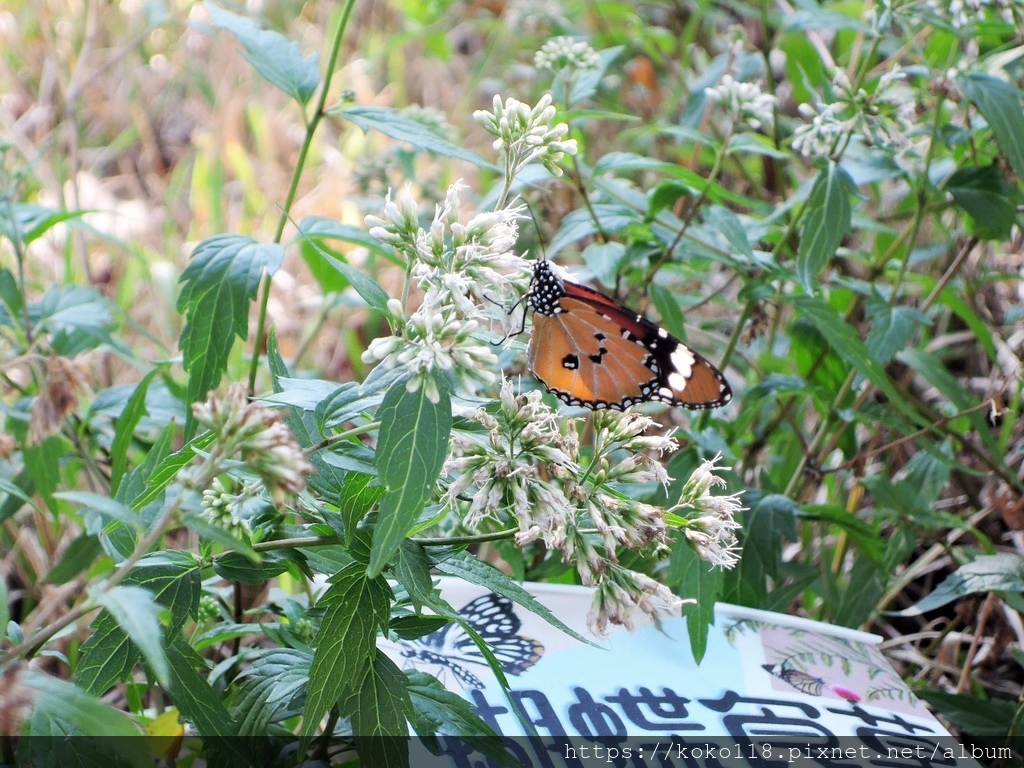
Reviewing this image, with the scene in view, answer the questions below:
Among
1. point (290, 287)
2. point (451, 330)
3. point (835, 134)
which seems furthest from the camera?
point (290, 287)

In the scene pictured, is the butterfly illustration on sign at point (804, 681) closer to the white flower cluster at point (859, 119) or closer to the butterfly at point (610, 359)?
the butterfly at point (610, 359)

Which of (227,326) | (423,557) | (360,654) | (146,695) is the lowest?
(146,695)

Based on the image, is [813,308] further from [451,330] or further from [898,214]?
[451,330]

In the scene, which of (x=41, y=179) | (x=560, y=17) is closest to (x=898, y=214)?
(x=560, y=17)

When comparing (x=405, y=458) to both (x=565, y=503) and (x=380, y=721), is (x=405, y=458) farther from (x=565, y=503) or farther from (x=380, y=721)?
(x=380, y=721)

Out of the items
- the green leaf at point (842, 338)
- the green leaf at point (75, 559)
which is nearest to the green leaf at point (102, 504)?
the green leaf at point (75, 559)

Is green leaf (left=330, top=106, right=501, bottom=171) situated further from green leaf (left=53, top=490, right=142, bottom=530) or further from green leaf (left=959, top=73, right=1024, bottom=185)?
green leaf (left=959, top=73, right=1024, bottom=185)

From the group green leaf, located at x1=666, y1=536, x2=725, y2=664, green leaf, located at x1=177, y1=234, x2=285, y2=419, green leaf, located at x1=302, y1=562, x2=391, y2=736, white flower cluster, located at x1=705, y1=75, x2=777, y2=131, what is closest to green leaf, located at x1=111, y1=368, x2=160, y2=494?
green leaf, located at x1=177, y1=234, x2=285, y2=419
